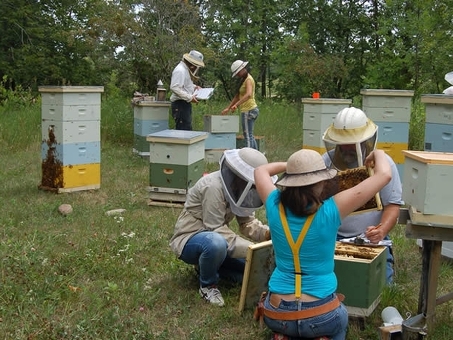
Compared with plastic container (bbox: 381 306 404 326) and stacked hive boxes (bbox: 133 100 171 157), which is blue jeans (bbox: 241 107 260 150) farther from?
plastic container (bbox: 381 306 404 326)

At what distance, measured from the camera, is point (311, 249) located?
2600 millimetres

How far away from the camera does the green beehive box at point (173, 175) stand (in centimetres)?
614

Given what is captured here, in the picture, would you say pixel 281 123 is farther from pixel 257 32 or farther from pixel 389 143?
pixel 257 32

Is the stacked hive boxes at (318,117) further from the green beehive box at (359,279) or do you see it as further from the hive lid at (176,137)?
the green beehive box at (359,279)

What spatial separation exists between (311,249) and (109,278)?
1848mm

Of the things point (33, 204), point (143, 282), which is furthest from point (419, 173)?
point (33, 204)

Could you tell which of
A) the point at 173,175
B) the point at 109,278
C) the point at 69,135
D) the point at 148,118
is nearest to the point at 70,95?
the point at 69,135

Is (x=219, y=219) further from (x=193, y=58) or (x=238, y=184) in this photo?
(x=193, y=58)

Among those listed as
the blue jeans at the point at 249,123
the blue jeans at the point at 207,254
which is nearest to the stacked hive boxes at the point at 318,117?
the blue jeans at the point at 249,123

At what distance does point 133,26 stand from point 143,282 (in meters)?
8.89

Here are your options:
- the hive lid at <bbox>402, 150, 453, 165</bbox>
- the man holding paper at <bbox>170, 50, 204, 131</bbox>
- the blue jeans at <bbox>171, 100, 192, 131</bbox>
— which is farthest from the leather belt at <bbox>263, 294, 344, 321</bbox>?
the blue jeans at <bbox>171, 100, 192, 131</bbox>

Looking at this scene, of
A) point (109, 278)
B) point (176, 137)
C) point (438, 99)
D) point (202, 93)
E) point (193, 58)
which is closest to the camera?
point (109, 278)

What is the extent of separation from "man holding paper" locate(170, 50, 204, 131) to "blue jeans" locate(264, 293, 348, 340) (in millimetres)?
5885

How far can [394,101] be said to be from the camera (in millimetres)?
6496
